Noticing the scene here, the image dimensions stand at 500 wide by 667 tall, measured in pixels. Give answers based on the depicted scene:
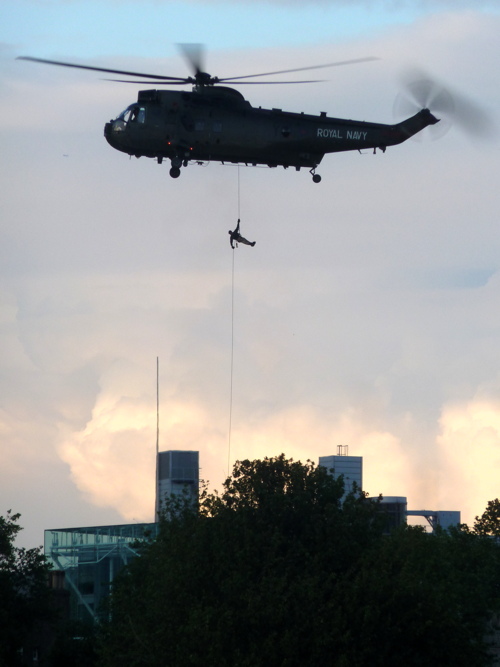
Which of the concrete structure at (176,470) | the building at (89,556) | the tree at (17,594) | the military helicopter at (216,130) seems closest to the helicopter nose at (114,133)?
the military helicopter at (216,130)

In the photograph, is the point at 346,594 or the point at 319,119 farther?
the point at 319,119

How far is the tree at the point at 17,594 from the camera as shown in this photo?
300 ft

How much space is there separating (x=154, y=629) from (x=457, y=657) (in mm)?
15144

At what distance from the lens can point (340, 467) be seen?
159875 millimetres

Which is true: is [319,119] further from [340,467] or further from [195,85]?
[340,467]

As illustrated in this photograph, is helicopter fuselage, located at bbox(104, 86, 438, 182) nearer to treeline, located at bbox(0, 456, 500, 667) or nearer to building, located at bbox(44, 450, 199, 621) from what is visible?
treeline, located at bbox(0, 456, 500, 667)

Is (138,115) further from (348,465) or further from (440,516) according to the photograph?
(440,516)

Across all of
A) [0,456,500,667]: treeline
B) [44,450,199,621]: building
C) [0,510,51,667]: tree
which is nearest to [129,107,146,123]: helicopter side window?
[0,456,500,667]: treeline

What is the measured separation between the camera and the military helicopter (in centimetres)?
7094

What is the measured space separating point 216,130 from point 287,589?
2267 centimetres

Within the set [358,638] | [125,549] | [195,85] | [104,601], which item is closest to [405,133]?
[195,85]

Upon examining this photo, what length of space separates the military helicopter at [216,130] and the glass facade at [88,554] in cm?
5940

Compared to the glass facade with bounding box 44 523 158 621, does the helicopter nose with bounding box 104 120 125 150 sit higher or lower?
higher

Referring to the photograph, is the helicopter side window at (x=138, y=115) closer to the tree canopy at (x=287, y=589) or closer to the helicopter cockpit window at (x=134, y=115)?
the helicopter cockpit window at (x=134, y=115)
